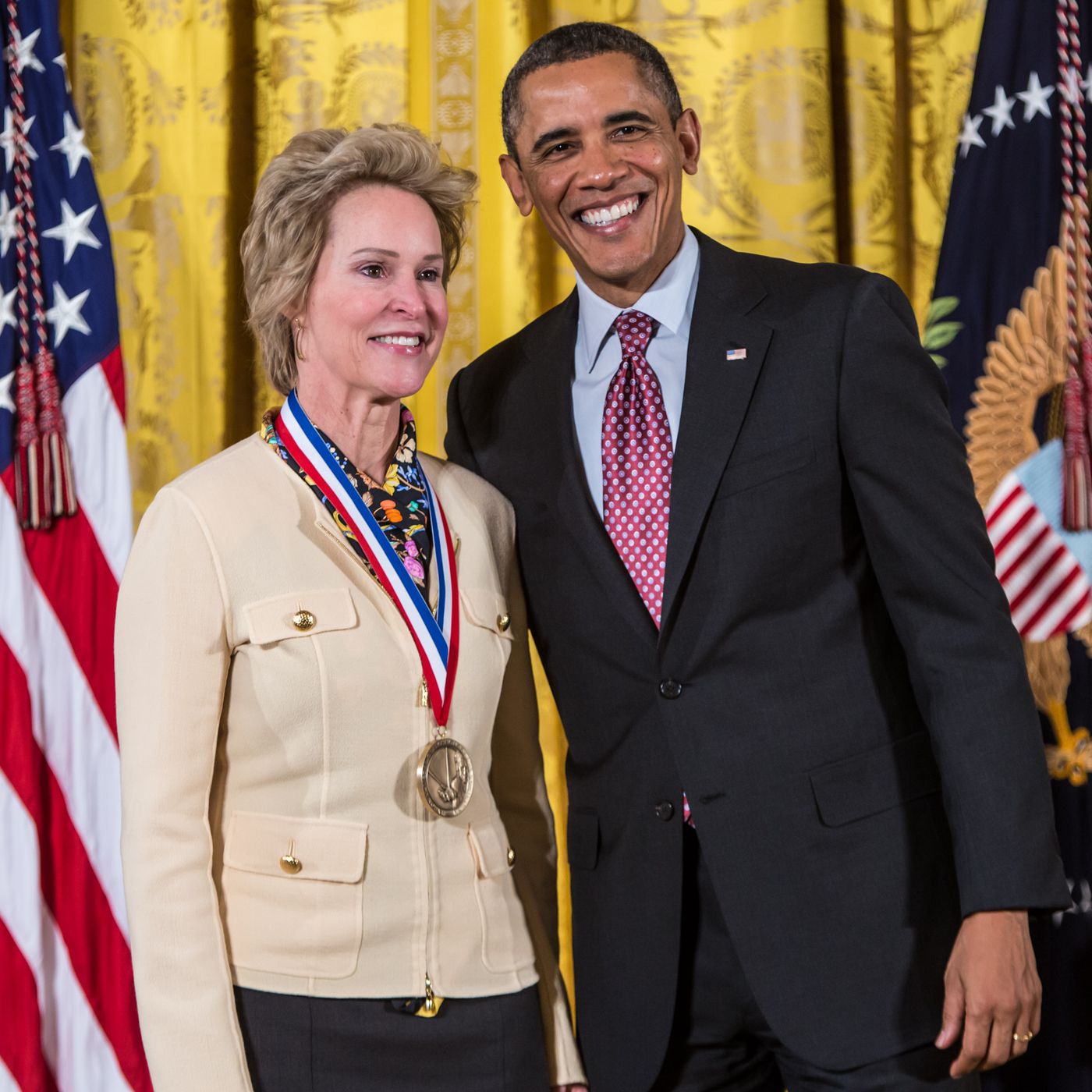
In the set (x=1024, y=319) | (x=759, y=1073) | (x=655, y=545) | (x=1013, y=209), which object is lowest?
(x=759, y=1073)

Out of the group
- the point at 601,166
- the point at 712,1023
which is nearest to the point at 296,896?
the point at 712,1023

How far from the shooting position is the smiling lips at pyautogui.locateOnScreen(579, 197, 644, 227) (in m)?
2.01

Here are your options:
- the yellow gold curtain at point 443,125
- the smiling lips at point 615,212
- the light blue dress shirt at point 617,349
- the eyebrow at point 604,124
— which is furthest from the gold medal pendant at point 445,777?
the yellow gold curtain at point 443,125

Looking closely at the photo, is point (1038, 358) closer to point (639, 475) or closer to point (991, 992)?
point (639, 475)

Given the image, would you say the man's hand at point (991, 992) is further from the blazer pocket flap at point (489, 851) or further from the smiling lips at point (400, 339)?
the smiling lips at point (400, 339)

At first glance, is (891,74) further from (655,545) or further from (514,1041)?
(514,1041)

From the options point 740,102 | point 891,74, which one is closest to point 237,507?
point 740,102

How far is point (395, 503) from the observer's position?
6.11ft

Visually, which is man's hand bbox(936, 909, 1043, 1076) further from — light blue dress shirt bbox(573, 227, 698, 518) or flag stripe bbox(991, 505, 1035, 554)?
flag stripe bbox(991, 505, 1035, 554)

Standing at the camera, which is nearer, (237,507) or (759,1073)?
(237,507)

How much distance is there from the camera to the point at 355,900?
5.40 ft

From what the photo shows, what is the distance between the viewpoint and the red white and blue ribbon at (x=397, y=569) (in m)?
1.75

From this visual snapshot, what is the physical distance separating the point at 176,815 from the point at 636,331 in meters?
0.92

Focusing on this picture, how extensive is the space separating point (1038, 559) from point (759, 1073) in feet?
4.04
